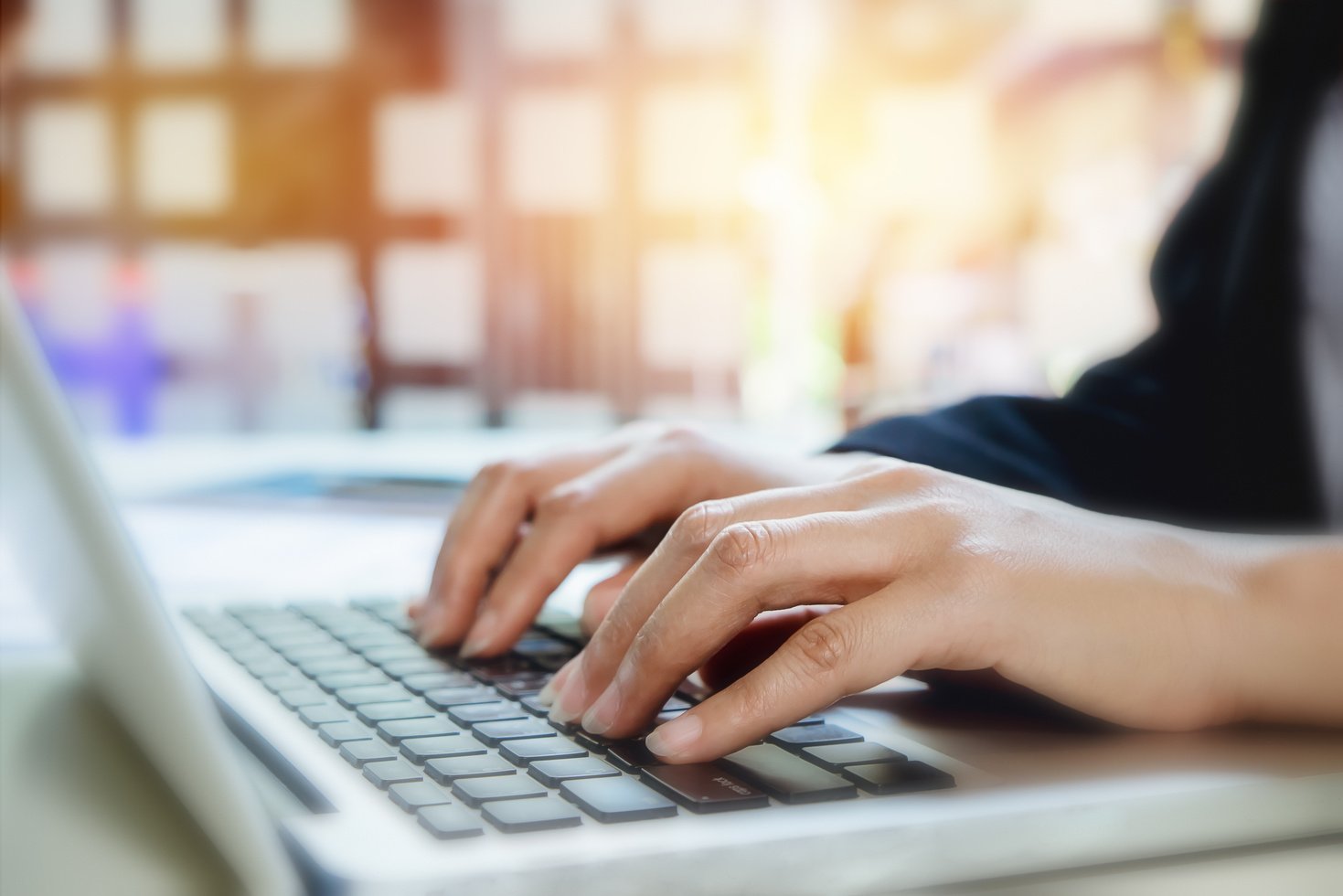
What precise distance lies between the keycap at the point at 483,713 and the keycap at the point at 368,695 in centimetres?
3

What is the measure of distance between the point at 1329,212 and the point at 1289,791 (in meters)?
0.53

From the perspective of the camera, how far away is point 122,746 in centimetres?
32

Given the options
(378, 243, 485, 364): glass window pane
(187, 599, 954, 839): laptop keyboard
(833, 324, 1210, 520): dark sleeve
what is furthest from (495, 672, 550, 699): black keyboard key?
(378, 243, 485, 364): glass window pane

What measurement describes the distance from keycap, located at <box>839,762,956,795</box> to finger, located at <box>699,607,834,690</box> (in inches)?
4.6

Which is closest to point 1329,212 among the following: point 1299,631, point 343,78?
point 1299,631

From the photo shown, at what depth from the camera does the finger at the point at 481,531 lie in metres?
0.50

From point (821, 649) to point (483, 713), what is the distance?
0.34 ft

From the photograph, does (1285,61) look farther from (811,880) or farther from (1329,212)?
(811,880)

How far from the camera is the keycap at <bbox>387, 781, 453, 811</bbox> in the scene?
0.88ft

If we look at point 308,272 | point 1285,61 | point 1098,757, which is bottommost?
point 1098,757

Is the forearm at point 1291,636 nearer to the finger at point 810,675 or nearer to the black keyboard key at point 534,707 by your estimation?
the finger at point 810,675

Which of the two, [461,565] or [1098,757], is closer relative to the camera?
[1098,757]

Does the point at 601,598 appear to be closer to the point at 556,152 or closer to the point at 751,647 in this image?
the point at 751,647

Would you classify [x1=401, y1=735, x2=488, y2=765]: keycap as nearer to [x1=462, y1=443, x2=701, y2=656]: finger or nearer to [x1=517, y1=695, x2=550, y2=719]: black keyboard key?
[x1=517, y1=695, x2=550, y2=719]: black keyboard key
